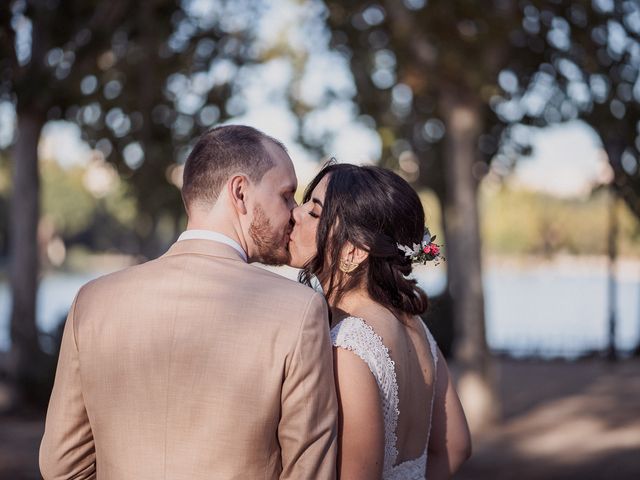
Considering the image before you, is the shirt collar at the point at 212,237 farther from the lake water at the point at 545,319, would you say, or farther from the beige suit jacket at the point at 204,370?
the lake water at the point at 545,319

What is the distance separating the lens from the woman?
2.84m

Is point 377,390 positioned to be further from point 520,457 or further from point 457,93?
point 457,93

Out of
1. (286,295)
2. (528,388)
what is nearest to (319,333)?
(286,295)

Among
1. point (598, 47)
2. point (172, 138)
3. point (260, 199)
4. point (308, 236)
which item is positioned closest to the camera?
point (260, 199)

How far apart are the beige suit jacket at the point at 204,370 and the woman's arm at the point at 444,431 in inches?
31.7

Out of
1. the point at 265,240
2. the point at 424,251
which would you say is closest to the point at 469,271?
the point at 424,251

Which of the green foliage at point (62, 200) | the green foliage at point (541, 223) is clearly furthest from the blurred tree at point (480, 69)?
the green foliage at point (62, 200)

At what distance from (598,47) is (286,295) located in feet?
31.6

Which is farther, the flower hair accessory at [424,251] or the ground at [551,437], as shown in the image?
the ground at [551,437]

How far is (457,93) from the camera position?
11.7m

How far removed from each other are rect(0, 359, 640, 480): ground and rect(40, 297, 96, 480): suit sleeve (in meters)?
6.91

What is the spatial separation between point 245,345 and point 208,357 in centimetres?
10

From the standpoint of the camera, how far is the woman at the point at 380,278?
2844 mm

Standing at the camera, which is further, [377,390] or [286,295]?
[377,390]
